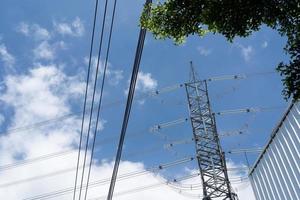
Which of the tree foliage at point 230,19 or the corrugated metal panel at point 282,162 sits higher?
the corrugated metal panel at point 282,162

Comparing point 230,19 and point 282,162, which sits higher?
point 282,162

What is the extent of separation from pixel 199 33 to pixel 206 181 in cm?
890

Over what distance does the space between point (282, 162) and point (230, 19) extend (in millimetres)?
12487

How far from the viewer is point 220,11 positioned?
27.7ft

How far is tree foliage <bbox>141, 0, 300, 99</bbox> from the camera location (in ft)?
25.8

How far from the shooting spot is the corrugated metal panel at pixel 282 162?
58.4ft

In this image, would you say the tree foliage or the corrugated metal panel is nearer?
the tree foliage

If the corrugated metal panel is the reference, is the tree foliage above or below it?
below

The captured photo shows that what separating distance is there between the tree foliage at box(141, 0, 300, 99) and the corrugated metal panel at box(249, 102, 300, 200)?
10.1m

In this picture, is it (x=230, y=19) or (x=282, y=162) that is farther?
(x=282, y=162)

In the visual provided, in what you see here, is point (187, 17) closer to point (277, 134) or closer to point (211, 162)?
point (211, 162)

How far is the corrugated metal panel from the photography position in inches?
701

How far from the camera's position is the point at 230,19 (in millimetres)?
8539

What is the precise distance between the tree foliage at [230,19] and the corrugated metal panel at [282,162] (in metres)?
10.1
